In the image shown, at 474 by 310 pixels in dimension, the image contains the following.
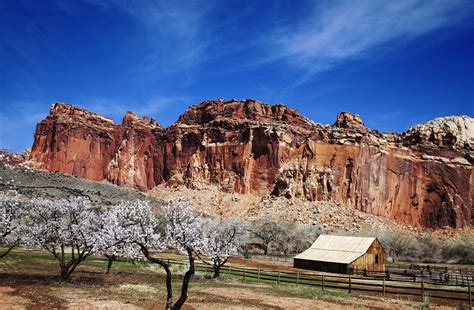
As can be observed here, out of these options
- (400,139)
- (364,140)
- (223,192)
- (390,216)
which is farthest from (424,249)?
A: (400,139)

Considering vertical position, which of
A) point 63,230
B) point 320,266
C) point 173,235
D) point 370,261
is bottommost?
point 320,266

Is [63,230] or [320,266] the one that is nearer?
[63,230]

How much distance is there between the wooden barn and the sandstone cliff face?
6443 cm

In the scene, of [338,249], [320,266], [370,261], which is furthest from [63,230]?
[370,261]

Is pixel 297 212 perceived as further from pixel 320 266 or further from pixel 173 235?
pixel 173 235

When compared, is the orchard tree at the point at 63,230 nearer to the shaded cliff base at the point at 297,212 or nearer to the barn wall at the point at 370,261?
the barn wall at the point at 370,261

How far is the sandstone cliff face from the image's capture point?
5271 inches

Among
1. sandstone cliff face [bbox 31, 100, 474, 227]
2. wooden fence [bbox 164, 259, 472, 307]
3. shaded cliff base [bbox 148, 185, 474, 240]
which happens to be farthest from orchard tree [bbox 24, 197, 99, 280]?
sandstone cliff face [bbox 31, 100, 474, 227]

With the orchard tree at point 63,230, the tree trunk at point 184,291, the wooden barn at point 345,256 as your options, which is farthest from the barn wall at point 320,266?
the tree trunk at point 184,291

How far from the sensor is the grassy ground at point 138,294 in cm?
2355

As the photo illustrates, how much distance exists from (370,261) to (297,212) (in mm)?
59627

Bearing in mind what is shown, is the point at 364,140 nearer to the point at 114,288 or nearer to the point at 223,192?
the point at 223,192

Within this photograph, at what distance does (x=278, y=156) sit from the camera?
13838 centimetres

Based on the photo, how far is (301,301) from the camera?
92.0ft
